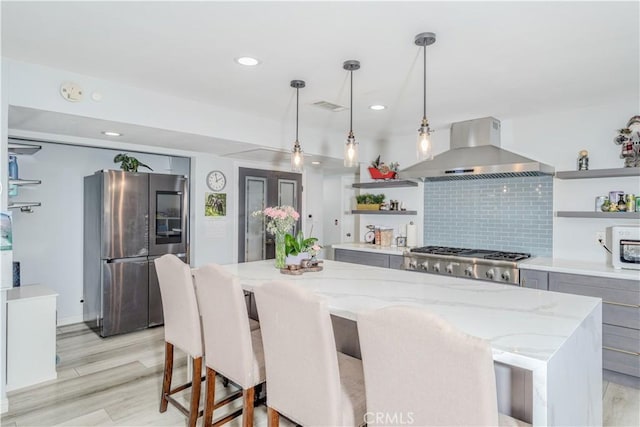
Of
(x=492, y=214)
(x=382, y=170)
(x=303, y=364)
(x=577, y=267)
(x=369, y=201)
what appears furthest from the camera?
(x=369, y=201)

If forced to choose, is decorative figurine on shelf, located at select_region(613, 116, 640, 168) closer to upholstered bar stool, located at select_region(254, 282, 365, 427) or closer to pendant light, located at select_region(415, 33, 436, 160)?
pendant light, located at select_region(415, 33, 436, 160)

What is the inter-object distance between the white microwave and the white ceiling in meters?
1.11

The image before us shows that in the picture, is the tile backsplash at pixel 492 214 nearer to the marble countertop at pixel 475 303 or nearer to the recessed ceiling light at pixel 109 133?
the marble countertop at pixel 475 303

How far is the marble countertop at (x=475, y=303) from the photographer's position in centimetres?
130

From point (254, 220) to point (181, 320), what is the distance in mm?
2933

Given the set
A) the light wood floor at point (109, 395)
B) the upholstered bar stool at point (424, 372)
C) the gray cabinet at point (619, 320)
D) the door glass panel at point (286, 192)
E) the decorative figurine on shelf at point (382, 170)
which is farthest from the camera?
the door glass panel at point (286, 192)

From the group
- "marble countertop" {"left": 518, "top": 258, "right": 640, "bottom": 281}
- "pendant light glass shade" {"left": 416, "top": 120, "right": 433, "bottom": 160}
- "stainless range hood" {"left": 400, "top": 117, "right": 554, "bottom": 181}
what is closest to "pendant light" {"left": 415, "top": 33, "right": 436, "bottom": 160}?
"pendant light glass shade" {"left": 416, "top": 120, "right": 433, "bottom": 160}

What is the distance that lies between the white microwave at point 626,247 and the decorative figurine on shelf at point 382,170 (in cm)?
233

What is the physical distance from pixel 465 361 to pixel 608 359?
271 cm

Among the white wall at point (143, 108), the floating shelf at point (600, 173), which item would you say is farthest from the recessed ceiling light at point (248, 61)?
the floating shelf at point (600, 173)

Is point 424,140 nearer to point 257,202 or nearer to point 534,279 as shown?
point 534,279

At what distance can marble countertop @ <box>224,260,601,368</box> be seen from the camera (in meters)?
1.30

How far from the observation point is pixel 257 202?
16.9 feet

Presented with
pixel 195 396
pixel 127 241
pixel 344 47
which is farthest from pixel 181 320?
pixel 127 241
